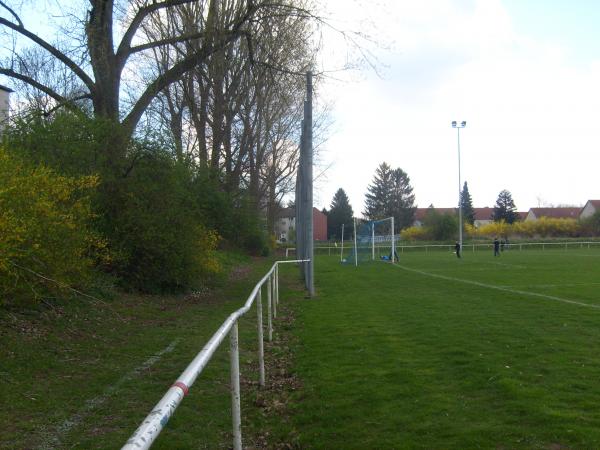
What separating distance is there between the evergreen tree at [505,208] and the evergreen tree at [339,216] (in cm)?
2658

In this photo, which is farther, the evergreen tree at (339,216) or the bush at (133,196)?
the evergreen tree at (339,216)

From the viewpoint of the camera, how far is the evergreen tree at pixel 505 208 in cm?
10250

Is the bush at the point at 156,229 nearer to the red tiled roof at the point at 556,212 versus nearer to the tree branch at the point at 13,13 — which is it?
the tree branch at the point at 13,13

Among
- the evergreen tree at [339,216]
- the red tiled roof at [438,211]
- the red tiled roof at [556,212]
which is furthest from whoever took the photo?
the red tiled roof at [556,212]

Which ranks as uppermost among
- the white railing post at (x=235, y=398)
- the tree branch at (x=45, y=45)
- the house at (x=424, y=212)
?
the tree branch at (x=45, y=45)

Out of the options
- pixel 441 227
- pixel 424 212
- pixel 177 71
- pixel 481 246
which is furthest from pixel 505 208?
pixel 177 71

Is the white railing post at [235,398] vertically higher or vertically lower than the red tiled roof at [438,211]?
lower

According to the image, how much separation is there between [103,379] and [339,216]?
96215 mm

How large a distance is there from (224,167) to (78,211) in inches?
759

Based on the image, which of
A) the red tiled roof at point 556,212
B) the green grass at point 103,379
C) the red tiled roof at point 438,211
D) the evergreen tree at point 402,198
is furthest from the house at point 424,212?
the green grass at point 103,379

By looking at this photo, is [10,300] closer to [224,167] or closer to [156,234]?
[156,234]

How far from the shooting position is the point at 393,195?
332ft

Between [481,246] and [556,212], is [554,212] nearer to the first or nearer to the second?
[556,212]

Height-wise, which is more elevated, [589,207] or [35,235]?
[589,207]
